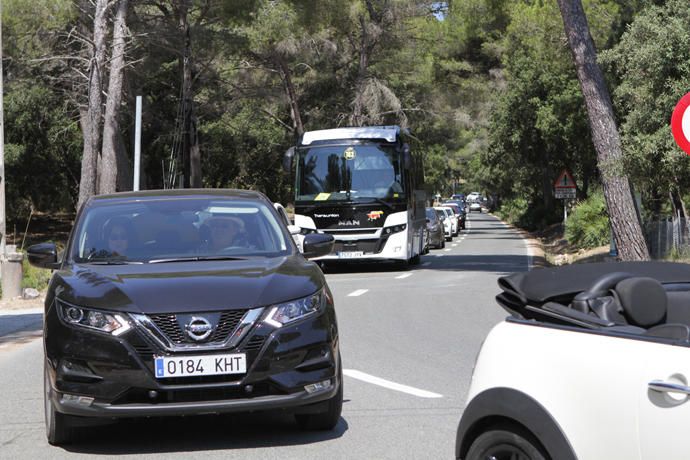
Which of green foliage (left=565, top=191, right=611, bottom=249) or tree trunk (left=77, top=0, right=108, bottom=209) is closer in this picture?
tree trunk (left=77, top=0, right=108, bottom=209)

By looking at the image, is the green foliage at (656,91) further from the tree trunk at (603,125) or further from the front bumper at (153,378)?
the front bumper at (153,378)

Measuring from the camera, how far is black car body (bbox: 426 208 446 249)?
39938 millimetres

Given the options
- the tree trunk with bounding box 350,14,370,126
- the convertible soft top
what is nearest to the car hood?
the convertible soft top

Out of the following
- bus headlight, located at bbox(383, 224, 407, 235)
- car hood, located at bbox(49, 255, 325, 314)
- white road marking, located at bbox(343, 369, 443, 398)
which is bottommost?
white road marking, located at bbox(343, 369, 443, 398)

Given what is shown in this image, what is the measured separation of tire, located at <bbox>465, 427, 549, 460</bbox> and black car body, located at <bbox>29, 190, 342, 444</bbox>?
235 centimetres

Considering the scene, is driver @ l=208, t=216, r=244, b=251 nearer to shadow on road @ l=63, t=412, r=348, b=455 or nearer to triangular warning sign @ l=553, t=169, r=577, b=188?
shadow on road @ l=63, t=412, r=348, b=455

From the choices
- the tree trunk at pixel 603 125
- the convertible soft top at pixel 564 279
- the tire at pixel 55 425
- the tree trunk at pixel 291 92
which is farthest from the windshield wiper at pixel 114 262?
the tree trunk at pixel 291 92

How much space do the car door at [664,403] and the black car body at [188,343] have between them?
3300 millimetres

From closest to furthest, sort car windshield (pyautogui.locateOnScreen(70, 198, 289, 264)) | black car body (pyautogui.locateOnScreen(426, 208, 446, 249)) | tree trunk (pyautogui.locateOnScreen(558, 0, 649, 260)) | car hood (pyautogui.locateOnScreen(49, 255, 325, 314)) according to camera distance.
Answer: car hood (pyautogui.locateOnScreen(49, 255, 325, 314)), car windshield (pyautogui.locateOnScreen(70, 198, 289, 264)), tree trunk (pyautogui.locateOnScreen(558, 0, 649, 260)), black car body (pyautogui.locateOnScreen(426, 208, 446, 249))

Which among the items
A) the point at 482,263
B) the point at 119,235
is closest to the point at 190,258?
the point at 119,235

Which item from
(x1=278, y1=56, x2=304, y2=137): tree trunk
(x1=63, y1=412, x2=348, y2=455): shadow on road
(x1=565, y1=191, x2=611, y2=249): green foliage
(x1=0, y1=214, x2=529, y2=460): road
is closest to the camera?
(x1=0, y1=214, x2=529, y2=460): road

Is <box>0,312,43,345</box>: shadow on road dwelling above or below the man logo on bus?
below

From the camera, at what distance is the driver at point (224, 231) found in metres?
8.09

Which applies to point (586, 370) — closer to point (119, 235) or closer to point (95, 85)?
point (119, 235)
